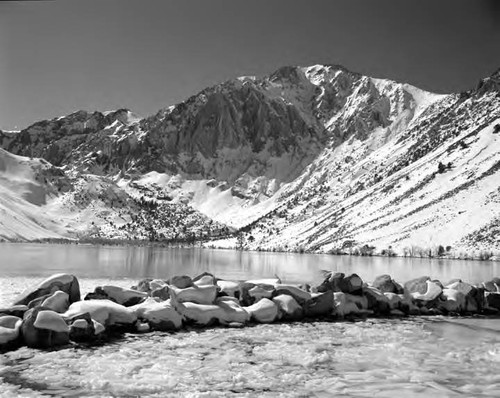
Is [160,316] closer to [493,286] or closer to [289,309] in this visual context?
[289,309]

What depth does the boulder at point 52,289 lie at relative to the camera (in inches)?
991

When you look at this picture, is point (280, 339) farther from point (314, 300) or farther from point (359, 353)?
point (314, 300)

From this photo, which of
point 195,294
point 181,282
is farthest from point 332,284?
point 195,294

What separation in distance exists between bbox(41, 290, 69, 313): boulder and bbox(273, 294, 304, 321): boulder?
1168cm

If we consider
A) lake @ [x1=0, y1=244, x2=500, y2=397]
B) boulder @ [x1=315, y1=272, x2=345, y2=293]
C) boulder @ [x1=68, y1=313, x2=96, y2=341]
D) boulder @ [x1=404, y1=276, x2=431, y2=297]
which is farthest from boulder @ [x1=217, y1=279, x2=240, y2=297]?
boulder @ [x1=404, y1=276, x2=431, y2=297]

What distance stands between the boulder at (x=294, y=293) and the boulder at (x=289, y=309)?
873 mm

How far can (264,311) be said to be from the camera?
27781mm

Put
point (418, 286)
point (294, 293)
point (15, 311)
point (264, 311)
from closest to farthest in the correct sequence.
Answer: point (15, 311) → point (264, 311) → point (294, 293) → point (418, 286)

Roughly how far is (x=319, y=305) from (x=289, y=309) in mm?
2231

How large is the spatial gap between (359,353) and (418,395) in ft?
18.4

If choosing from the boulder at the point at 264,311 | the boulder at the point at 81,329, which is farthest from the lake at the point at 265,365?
the boulder at the point at 264,311

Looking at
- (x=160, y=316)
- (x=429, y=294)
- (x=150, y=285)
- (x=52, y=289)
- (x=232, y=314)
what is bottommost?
(x=232, y=314)

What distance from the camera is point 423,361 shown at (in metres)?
18.2

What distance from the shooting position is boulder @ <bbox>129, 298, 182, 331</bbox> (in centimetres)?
2447
